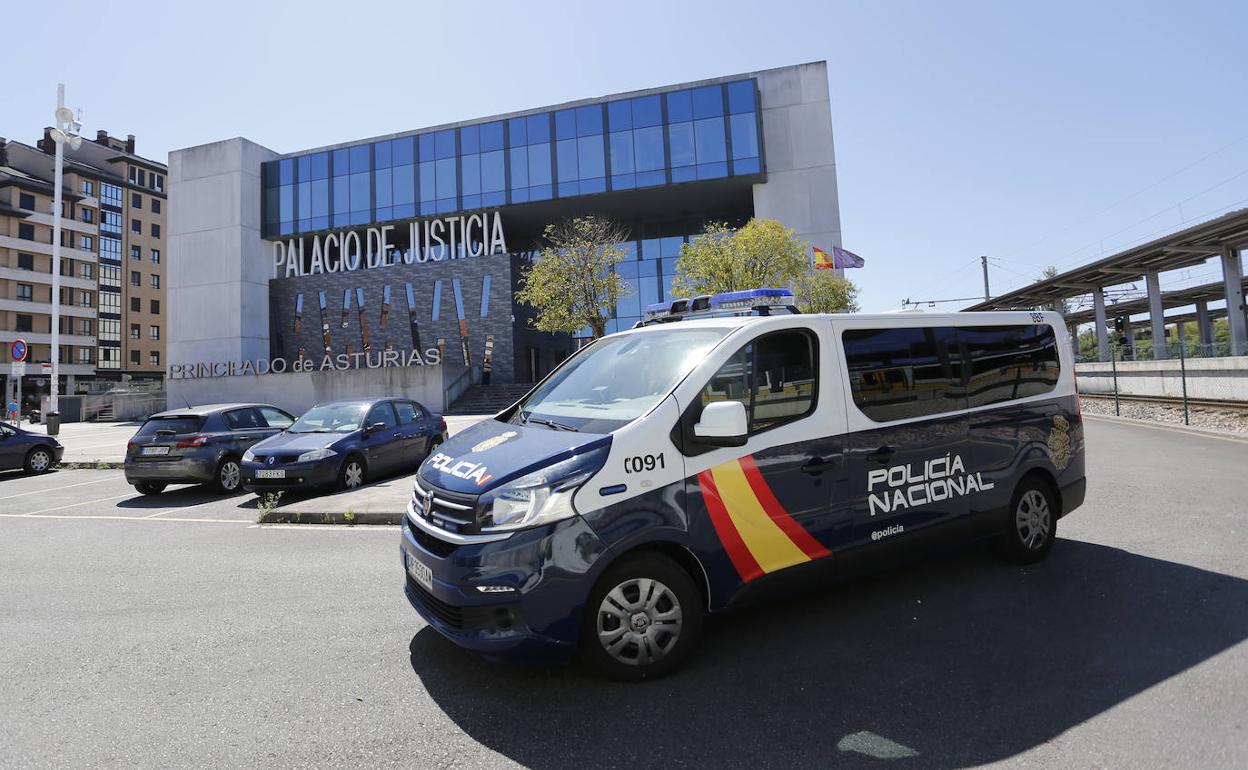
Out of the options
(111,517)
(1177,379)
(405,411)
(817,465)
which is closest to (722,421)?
(817,465)

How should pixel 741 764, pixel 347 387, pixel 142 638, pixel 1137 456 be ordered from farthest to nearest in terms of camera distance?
pixel 347 387 < pixel 1137 456 < pixel 142 638 < pixel 741 764

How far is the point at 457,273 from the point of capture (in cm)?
3825

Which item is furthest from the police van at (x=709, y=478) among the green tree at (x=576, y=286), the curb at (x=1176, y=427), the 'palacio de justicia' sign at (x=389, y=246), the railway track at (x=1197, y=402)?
the 'palacio de justicia' sign at (x=389, y=246)

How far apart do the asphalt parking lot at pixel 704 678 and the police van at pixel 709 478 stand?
348 mm

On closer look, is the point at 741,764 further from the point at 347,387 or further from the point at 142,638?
the point at 347,387

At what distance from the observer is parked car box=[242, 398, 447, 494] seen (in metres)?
8.55

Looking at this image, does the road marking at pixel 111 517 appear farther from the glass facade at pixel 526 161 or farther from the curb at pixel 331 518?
the glass facade at pixel 526 161

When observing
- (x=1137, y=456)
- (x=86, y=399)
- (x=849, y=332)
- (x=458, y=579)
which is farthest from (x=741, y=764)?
(x=86, y=399)

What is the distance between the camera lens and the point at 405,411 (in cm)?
1095

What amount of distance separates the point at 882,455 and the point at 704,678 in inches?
68.7

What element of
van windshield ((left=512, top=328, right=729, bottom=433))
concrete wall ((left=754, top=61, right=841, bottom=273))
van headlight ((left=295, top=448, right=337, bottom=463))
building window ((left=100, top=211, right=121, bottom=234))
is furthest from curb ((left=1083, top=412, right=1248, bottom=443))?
building window ((left=100, top=211, right=121, bottom=234))

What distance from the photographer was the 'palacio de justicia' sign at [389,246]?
38.3m

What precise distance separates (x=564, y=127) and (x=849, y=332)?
35.5 metres

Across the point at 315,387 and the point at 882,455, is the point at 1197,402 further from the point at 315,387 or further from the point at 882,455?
the point at 315,387
